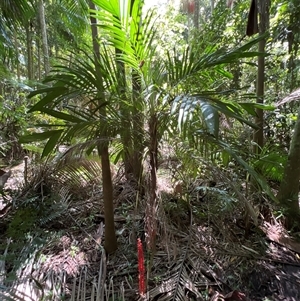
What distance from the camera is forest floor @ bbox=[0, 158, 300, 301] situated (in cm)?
209

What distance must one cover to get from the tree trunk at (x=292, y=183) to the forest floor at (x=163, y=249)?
230mm

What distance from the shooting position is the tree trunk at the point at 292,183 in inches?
120

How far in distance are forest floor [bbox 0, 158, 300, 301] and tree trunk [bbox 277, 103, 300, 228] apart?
23cm

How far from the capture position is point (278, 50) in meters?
4.53

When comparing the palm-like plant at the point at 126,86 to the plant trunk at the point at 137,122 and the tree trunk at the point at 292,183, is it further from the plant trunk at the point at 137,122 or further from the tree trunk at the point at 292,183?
the tree trunk at the point at 292,183

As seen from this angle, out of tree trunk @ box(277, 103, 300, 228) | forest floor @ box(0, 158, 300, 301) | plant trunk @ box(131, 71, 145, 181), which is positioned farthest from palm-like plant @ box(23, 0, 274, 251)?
tree trunk @ box(277, 103, 300, 228)

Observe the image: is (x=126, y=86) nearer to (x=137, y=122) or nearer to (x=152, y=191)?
(x=137, y=122)

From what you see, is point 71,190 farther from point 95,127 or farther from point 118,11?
point 118,11

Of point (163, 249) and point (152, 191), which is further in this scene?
point (163, 249)

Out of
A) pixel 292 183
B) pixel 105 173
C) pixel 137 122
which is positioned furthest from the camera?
pixel 292 183

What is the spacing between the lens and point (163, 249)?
8.41ft

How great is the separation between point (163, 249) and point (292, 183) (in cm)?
182

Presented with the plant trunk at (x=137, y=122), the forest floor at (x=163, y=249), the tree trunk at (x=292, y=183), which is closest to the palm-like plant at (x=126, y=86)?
the plant trunk at (x=137, y=122)

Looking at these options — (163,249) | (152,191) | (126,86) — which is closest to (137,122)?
(126,86)
